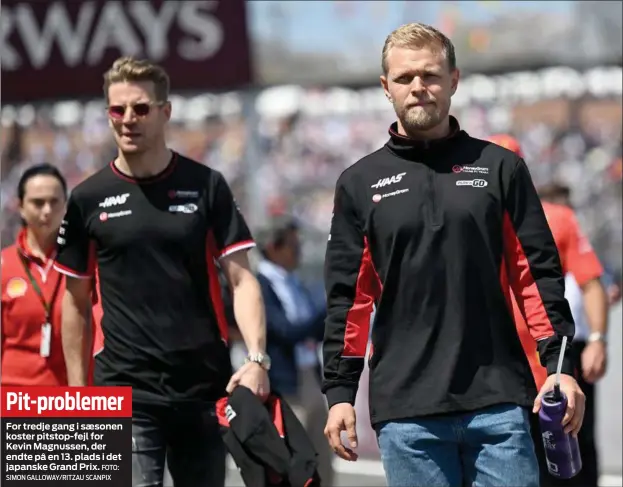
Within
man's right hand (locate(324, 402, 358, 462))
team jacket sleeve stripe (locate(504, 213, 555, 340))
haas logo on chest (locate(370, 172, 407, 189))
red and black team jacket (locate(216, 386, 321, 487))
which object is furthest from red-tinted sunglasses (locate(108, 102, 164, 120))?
team jacket sleeve stripe (locate(504, 213, 555, 340))

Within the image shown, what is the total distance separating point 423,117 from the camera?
400cm

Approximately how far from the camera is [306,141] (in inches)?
1085

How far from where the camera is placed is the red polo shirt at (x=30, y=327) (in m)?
6.28

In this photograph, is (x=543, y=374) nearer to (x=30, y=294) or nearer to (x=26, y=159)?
(x=30, y=294)

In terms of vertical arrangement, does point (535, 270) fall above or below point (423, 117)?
below

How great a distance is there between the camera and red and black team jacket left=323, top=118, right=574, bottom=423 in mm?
3930

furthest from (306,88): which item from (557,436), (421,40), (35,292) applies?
(557,436)

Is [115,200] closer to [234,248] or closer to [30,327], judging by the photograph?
[234,248]

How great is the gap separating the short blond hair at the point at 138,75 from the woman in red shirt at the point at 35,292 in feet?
4.08

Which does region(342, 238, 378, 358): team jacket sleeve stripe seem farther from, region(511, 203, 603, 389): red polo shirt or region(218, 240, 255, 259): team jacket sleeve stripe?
region(511, 203, 603, 389): red polo shirt

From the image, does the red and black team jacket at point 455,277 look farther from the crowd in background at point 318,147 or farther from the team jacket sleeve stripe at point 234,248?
the crowd in background at point 318,147

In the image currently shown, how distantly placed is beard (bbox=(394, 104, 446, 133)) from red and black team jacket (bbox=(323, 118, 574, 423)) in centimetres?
6

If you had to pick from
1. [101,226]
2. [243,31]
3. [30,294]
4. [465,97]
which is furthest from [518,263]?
[465,97]

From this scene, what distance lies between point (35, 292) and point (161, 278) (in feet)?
4.53
